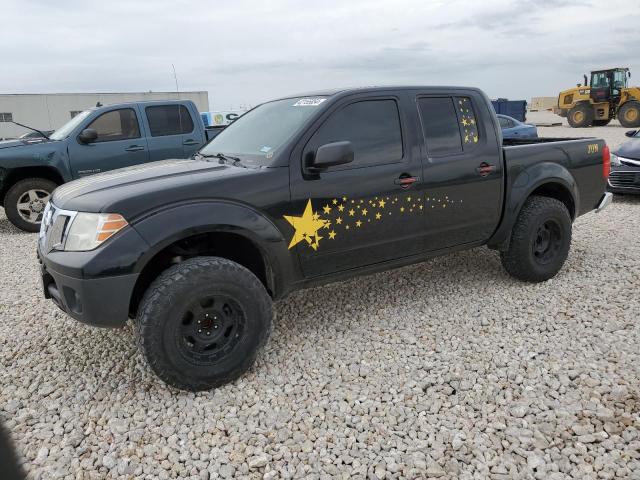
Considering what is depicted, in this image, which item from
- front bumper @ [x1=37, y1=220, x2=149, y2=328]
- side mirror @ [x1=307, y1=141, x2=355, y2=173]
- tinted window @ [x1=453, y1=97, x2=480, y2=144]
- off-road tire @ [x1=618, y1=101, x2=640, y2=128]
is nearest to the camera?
front bumper @ [x1=37, y1=220, x2=149, y2=328]

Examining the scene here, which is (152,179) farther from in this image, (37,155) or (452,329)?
(37,155)

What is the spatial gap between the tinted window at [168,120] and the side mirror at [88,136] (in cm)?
87

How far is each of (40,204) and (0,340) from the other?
4254 mm

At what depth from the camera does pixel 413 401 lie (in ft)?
9.53

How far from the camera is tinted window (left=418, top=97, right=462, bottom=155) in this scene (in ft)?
12.7

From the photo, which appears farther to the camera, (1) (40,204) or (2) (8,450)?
(1) (40,204)

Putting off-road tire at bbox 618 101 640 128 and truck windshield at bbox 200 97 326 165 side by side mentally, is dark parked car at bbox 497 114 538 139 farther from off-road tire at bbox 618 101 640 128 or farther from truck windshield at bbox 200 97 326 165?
truck windshield at bbox 200 97 326 165

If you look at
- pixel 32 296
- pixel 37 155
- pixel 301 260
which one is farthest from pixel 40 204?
pixel 301 260

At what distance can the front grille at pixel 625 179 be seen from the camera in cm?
820

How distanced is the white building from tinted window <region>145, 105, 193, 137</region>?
24666mm

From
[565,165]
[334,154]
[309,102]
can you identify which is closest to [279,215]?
[334,154]

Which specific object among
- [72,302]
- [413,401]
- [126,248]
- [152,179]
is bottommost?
[413,401]

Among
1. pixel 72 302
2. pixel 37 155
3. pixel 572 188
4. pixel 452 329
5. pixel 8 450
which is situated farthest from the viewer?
pixel 37 155

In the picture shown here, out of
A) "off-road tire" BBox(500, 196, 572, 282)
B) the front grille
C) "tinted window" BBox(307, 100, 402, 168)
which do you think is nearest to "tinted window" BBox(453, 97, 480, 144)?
"tinted window" BBox(307, 100, 402, 168)
